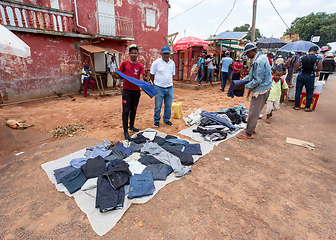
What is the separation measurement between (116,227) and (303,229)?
2.05 metres

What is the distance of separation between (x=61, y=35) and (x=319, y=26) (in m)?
42.0

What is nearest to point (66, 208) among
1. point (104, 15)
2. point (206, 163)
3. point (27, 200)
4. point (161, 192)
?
point (27, 200)

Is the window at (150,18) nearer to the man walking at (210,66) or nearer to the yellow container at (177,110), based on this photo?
the man walking at (210,66)

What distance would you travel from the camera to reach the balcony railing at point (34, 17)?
772cm

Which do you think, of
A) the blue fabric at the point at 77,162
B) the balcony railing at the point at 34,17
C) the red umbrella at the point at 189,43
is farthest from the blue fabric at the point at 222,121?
the balcony railing at the point at 34,17

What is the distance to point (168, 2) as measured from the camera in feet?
48.4

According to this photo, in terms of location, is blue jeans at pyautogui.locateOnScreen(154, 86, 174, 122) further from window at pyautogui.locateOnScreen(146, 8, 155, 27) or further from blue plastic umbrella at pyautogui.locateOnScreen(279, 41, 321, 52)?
window at pyautogui.locateOnScreen(146, 8, 155, 27)

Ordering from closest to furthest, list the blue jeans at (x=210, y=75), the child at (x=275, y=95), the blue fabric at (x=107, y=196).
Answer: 1. the blue fabric at (x=107, y=196)
2. the child at (x=275, y=95)
3. the blue jeans at (x=210, y=75)

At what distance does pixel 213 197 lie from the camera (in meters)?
2.41

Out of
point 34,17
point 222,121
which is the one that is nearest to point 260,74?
point 222,121

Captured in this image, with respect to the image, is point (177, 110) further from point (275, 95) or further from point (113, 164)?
point (113, 164)

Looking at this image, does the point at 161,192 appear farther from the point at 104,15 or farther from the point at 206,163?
the point at 104,15

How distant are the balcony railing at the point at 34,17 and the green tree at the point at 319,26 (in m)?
40.0

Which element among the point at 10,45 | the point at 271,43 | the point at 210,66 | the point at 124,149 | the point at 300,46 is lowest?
the point at 124,149
